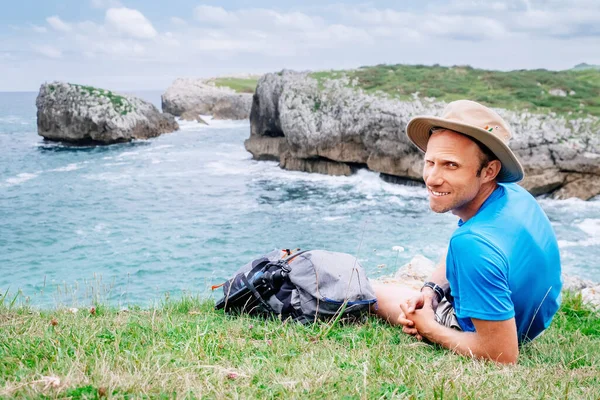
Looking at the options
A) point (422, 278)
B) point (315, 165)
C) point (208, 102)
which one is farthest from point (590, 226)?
point (208, 102)

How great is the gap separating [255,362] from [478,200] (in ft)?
6.63

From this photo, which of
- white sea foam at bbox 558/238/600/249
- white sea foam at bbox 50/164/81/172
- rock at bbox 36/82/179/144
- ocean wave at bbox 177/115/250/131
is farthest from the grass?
white sea foam at bbox 558/238/600/249

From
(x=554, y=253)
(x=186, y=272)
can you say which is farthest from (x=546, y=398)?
(x=186, y=272)

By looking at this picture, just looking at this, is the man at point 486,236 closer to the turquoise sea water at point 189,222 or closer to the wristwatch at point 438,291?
the wristwatch at point 438,291

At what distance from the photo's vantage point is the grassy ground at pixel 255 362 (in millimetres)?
2883

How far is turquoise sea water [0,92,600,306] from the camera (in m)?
19.5

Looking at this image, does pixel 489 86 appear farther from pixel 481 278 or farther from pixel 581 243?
pixel 481 278

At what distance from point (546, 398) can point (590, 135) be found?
29.8m

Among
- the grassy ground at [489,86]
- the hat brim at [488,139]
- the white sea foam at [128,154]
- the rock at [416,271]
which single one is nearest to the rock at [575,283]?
the rock at [416,271]

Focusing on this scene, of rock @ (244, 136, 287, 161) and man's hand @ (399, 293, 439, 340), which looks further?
rock @ (244, 136, 287, 161)

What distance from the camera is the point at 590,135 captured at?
28.7m

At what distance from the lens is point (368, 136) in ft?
110

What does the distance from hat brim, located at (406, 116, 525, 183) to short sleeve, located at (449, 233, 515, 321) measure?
0.60 metres

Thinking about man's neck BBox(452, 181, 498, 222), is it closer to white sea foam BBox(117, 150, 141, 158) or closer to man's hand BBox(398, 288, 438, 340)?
man's hand BBox(398, 288, 438, 340)
